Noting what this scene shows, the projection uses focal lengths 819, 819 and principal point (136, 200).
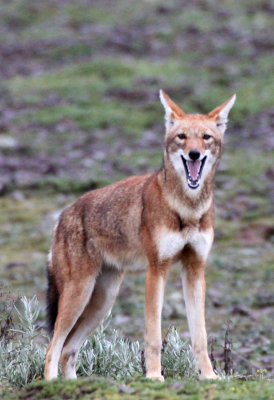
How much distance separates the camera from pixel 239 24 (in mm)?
23000

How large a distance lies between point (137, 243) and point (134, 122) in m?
11.1

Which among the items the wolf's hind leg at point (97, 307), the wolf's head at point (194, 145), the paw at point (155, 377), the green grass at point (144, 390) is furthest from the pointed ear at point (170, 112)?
the green grass at point (144, 390)

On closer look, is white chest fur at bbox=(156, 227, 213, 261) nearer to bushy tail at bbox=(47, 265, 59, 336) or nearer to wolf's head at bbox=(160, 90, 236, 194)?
wolf's head at bbox=(160, 90, 236, 194)

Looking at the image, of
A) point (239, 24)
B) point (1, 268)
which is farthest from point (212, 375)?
point (239, 24)

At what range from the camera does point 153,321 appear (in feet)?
21.3

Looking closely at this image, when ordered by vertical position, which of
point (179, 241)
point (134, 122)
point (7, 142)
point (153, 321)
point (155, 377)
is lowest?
point (155, 377)

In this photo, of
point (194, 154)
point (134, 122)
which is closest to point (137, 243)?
point (194, 154)

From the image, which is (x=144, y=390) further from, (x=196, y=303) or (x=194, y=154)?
(x=194, y=154)

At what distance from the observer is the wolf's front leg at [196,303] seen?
21.9 ft

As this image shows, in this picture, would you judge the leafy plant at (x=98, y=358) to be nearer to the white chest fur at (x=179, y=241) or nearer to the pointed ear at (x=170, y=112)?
the white chest fur at (x=179, y=241)

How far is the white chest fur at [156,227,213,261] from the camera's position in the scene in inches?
258

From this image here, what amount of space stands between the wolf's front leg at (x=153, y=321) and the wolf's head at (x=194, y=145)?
0.78 m

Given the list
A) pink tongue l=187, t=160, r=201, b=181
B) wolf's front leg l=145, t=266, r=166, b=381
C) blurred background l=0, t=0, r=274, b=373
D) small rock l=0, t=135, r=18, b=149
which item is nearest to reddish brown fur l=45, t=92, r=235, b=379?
wolf's front leg l=145, t=266, r=166, b=381

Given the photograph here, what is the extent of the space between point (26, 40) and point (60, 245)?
54.6ft
